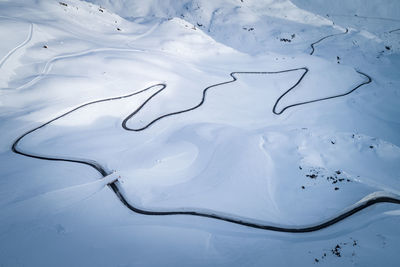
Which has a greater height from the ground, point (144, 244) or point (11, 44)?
point (11, 44)

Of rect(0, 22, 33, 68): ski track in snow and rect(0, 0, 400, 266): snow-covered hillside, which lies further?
rect(0, 22, 33, 68): ski track in snow

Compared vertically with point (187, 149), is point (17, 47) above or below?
above

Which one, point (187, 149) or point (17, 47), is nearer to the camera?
point (187, 149)

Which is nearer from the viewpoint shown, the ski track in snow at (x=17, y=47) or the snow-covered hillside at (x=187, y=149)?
the snow-covered hillside at (x=187, y=149)

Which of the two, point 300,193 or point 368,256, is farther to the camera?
point 300,193

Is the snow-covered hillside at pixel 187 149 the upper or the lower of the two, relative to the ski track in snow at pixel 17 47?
lower

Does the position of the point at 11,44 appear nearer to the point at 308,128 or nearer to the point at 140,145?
the point at 140,145

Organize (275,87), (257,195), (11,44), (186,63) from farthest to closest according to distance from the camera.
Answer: (186,63) < (275,87) < (11,44) < (257,195)

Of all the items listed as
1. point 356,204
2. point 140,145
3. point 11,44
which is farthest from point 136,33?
point 356,204
